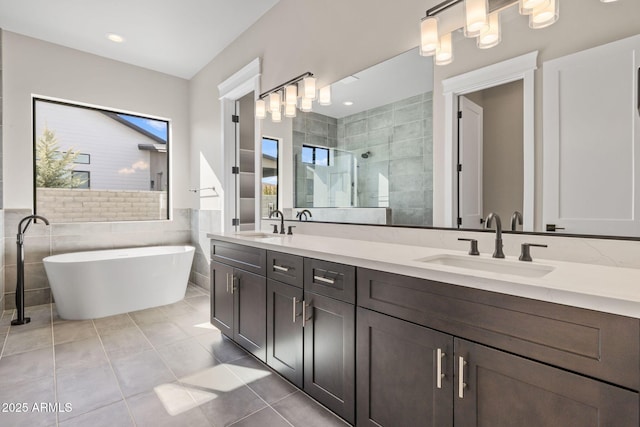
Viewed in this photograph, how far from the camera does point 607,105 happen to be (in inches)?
48.4

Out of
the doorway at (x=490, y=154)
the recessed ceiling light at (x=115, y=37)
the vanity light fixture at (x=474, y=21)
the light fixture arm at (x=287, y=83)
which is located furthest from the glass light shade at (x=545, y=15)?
the recessed ceiling light at (x=115, y=37)

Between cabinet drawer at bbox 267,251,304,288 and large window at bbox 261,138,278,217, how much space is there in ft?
3.49

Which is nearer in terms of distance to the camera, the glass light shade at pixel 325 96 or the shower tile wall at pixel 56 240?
the glass light shade at pixel 325 96

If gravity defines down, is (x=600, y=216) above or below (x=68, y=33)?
below

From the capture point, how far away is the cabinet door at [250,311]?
209cm

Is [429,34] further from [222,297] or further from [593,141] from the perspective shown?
[222,297]

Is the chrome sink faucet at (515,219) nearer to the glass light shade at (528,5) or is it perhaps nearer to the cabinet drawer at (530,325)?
the cabinet drawer at (530,325)

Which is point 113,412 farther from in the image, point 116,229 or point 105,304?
point 116,229

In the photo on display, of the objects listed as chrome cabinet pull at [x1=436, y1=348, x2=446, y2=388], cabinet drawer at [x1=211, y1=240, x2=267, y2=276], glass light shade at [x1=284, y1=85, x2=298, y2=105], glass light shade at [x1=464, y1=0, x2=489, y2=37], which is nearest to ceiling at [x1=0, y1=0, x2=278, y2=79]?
glass light shade at [x1=284, y1=85, x2=298, y2=105]

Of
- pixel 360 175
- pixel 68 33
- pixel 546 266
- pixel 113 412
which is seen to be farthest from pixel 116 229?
pixel 546 266

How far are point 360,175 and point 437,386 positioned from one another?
134 centimetres

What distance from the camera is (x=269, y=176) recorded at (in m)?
3.01

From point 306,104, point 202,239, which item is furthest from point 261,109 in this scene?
point 202,239

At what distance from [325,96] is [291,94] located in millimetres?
387
